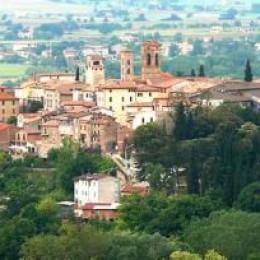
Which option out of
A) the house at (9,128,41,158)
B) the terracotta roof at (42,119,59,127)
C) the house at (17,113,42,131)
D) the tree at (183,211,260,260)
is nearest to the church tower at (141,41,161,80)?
the house at (17,113,42,131)

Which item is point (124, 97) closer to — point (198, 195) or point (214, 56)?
point (198, 195)

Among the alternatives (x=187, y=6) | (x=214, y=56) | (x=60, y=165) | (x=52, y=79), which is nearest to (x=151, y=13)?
(x=187, y=6)

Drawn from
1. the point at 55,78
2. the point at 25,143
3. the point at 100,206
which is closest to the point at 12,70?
the point at 55,78

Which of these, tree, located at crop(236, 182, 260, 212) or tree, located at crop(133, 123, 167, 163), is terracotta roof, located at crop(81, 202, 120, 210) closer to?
tree, located at crop(133, 123, 167, 163)

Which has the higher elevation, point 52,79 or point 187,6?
point 52,79

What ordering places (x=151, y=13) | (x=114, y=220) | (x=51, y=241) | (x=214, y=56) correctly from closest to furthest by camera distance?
(x=51, y=241) < (x=114, y=220) < (x=214, y=56) < (x=151, y=13)

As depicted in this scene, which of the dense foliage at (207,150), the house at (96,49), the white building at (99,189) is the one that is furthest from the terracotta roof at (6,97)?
the house at (96,49)
